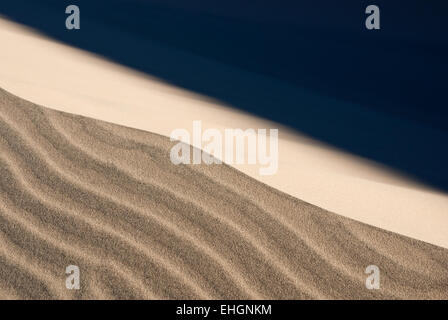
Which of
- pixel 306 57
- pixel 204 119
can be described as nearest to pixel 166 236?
pixel 204 119

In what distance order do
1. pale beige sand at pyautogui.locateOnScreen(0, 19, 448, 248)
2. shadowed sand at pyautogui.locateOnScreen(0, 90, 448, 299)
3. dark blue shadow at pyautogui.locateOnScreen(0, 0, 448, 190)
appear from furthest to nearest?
Result: dark blue shadow at pyautogui.locateOnScreen(0, 0, 448, 190)
pale beige sand at pyautogui.locateOnScreen(0, 19, 448, 248)
shadowed sand at pyautogui.locateOnScreen(0, 90, 448, 299)

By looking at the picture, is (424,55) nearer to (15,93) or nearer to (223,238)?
(223,238)

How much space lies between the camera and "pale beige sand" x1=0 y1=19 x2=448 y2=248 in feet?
8.50

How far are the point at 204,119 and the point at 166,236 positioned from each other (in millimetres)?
875

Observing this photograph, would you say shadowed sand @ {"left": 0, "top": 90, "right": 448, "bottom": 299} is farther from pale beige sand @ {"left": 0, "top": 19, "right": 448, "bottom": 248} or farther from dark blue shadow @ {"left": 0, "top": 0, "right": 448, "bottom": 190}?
dark blue shadow @ {"left": 0, "top": 0, "right": 448, "bottom": 190}

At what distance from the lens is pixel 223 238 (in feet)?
7.74

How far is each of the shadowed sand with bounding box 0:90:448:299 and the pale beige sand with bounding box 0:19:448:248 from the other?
0.39ft

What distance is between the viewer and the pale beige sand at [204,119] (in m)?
2.59

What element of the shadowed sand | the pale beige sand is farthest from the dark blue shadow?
the shadowed sand

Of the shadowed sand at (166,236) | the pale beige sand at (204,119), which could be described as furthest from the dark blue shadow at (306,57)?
the shadowed sand at (166,236)

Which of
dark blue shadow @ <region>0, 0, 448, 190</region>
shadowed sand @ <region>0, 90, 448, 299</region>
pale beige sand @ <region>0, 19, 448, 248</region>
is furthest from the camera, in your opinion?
dark blue shadow @ <region>0, 0, 448, 190</region>

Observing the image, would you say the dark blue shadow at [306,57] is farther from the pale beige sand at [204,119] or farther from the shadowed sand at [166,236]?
the shadowed sand at [166,236]

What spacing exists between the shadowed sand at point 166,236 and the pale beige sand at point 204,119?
0.39 feet
